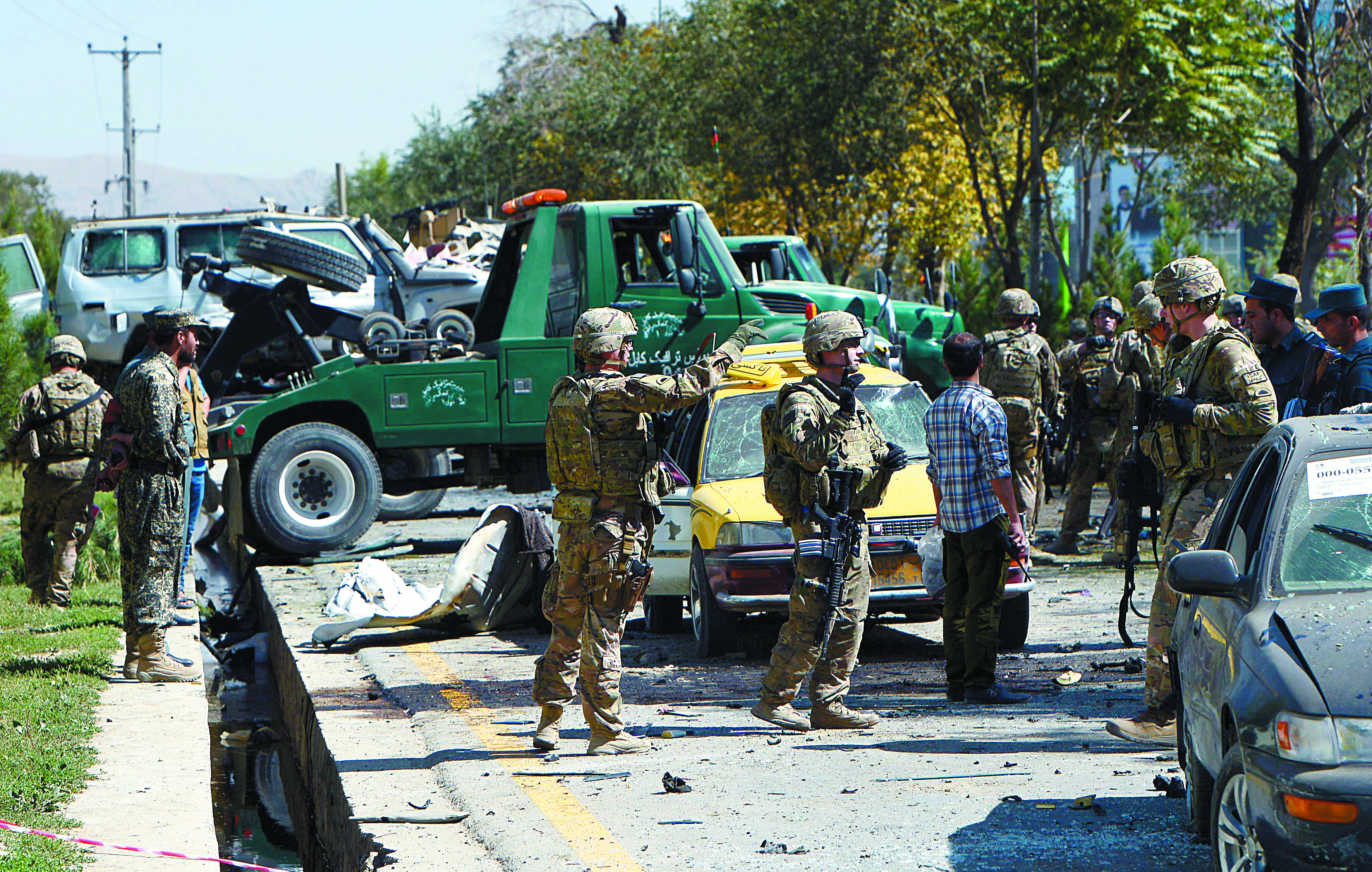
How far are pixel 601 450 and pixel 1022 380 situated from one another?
210 inches

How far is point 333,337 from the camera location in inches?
566

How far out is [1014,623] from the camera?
8.28 metres

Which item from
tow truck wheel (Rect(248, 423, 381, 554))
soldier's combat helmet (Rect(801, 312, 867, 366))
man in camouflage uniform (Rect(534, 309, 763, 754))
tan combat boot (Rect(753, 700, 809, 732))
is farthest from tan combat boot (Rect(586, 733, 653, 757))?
tow truck wheel (Rect(248, 423, 381, 554))

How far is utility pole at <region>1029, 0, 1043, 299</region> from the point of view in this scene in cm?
1884

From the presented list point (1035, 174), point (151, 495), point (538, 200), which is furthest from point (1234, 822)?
point (1035, 174)

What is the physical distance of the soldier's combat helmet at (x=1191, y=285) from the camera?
617cm

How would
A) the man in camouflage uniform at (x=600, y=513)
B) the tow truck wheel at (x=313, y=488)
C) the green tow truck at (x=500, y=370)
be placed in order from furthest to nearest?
1. the tow truck wheel at (x=313, y=488)
2. the green tow truck at (x=500, y=370)
3. the man in camouflage uniform at (x=600, y=513)

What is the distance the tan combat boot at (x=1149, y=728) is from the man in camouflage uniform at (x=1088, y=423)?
5.92 metres

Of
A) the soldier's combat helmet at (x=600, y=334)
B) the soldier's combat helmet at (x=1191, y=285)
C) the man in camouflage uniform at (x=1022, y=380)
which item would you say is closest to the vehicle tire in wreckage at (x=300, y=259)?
the man in camouflage uniform at (x=1022, y=380)

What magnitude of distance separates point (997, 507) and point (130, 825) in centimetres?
387

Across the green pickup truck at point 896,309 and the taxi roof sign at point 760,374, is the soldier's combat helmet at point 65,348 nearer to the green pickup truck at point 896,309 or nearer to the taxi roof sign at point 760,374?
the taxi roof sign at point 760,374

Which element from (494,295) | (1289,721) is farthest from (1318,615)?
(494,295)

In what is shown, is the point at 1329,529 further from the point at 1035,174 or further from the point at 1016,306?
the point at 1035,174

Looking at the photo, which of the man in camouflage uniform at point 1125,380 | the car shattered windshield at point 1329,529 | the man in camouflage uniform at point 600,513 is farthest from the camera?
the man in camouflage uniform at point 1125,380
